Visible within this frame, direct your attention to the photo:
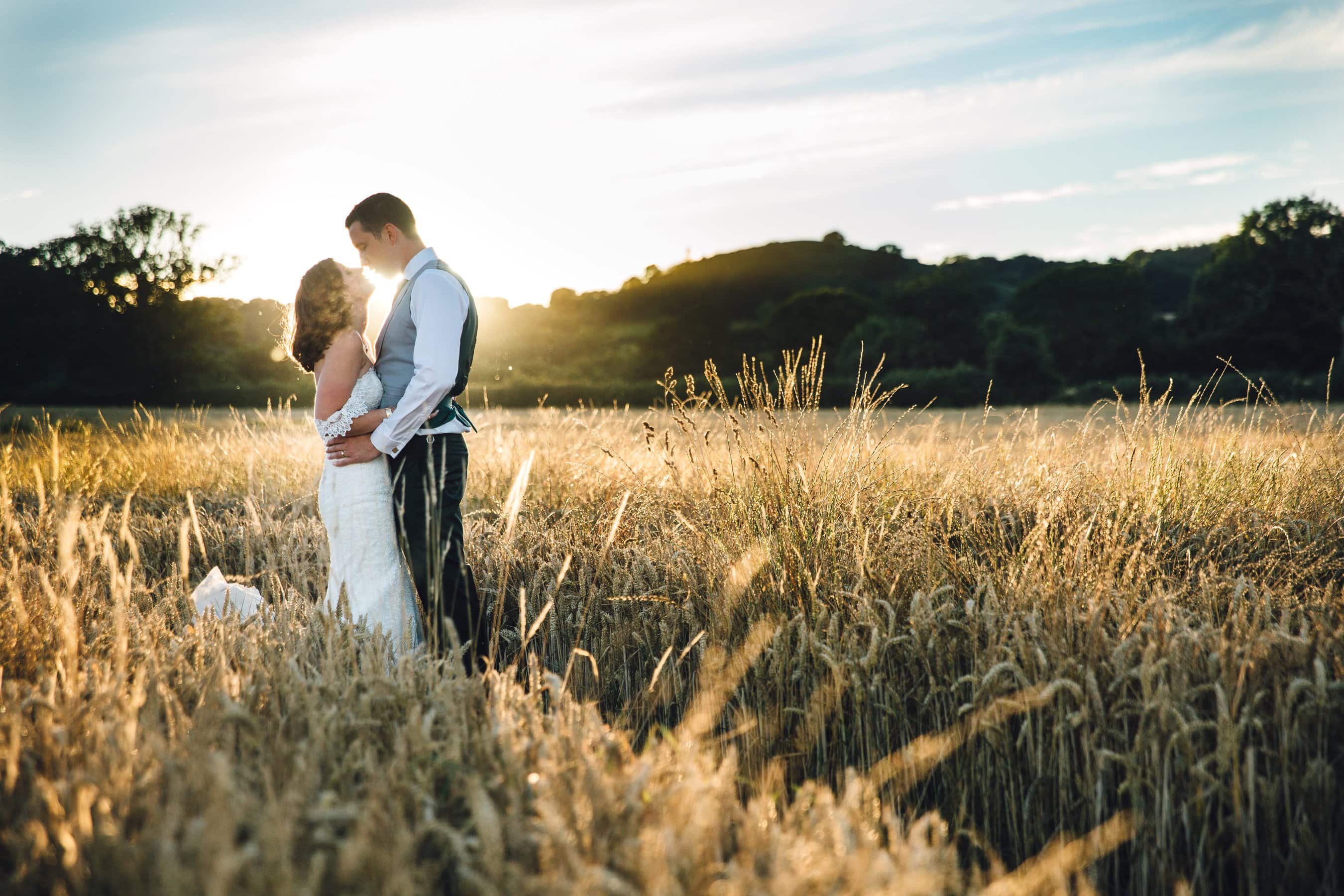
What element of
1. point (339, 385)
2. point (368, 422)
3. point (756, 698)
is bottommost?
point (756, 698)

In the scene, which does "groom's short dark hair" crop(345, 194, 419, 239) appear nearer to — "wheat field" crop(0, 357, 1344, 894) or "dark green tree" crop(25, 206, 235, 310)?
"wheat field" crop(0, 357, 1344, 894)

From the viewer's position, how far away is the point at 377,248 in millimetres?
3279

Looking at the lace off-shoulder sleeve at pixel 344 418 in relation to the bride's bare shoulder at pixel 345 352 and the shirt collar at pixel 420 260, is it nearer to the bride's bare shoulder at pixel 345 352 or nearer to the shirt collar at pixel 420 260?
the bride's bare shoulder at pixel 345 352

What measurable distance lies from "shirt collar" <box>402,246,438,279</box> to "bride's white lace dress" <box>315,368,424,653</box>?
1.47 feet

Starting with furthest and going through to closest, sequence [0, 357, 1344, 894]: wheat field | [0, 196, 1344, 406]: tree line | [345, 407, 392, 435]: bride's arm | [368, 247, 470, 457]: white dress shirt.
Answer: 1. [0, 196, 1344, 406]: tree line
2. [345, 407, 392, 435]: bride's arm
3. [368, 247, 470, 457]: white dress shirt
4. [0, 357, 1344, 894]: wheat field

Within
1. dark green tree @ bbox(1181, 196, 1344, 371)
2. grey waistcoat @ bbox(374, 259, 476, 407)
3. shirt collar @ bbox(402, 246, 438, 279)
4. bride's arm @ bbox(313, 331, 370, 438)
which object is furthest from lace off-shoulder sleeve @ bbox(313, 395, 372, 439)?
dark green tree @ bbox(1181, 196, 1344, 371)

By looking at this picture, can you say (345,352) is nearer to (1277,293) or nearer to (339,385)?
(339,385)

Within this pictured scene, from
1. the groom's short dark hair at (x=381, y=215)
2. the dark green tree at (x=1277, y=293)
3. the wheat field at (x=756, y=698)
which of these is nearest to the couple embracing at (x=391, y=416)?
the groom's short dark hair at (x=381, y=215)

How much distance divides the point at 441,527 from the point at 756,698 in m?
1.38

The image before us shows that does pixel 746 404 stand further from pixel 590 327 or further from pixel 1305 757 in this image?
pixel 590 327

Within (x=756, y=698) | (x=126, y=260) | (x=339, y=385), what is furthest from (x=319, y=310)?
(x=126, y=260)

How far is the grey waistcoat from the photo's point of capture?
324cm

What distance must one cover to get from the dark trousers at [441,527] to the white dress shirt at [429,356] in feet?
0.33

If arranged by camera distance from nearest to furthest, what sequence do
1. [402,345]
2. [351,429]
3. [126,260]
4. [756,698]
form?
[756,698], [351,429], [402,345], [126,260]
